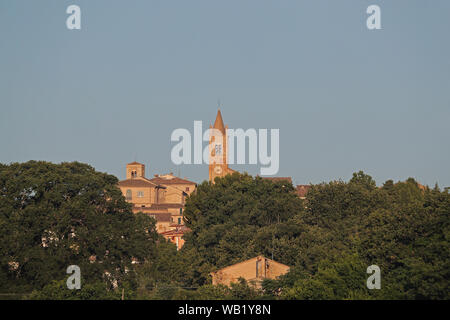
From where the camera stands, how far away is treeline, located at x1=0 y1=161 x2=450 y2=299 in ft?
129

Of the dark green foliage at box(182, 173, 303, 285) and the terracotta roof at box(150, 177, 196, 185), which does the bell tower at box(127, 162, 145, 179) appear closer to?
the terracotta roof at box(150, 177, 196, 185)

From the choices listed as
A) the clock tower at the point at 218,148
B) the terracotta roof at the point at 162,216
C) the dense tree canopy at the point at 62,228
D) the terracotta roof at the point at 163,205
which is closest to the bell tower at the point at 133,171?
the clock tower at the point at 218,148

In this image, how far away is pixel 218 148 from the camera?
492 feet

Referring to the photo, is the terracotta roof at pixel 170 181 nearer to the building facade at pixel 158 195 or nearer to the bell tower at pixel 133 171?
the building facade at pixel 158 195

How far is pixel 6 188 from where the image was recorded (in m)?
49.4

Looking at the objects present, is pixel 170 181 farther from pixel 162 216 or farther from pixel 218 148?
pixel 162 216

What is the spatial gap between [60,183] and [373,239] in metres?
18.1

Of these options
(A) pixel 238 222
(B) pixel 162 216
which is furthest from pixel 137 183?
(A) pixel 238 222

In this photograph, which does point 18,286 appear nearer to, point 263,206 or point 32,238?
point 32,238

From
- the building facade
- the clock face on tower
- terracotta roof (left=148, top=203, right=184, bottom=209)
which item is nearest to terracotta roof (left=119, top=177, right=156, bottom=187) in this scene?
the building facade

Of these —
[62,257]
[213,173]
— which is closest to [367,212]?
[62,257]

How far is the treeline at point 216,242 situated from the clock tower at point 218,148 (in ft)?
239

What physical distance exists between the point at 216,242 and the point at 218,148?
8587 cm

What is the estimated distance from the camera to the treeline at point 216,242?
3944 cm
